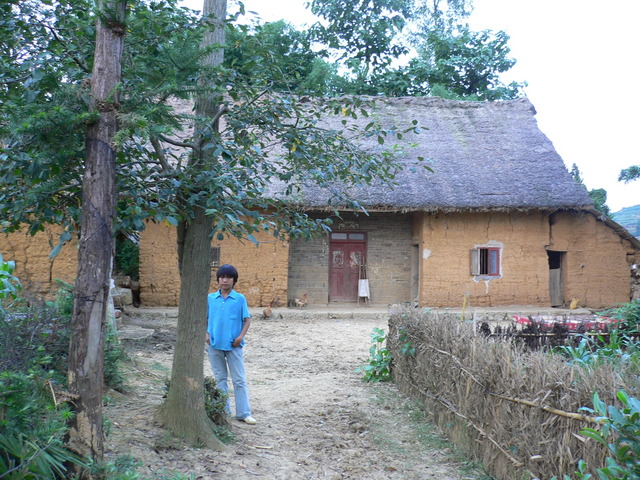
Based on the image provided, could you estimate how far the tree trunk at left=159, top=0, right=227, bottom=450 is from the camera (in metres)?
4.33

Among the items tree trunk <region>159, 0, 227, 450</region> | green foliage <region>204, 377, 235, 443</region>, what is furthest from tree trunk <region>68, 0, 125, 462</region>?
green foliage <region>204, 377, 235, 443</region>

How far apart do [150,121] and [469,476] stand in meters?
3.27

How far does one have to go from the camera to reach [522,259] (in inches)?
526

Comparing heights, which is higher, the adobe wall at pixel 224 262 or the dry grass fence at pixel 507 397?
the adobe wall at pixel 224 262

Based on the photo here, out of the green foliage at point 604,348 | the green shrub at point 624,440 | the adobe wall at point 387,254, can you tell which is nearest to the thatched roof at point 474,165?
the adobe wall at point 387,254

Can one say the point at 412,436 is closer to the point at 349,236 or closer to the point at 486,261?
the point at 486,261

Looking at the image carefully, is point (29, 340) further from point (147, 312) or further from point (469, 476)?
point (147, 312)

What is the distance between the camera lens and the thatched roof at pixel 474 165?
502 inches

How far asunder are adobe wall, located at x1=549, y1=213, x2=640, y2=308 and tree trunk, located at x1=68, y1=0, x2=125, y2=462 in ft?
40.5

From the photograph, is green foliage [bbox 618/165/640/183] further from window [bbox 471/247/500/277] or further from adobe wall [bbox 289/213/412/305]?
adobe wall [bbox 289/213/412/305]

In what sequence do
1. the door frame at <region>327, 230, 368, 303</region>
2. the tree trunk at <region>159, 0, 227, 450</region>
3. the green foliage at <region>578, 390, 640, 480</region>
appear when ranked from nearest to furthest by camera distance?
the green foliage at <region>578, 390, 640, 480</region>
the tree trunk at <region>159, 0, 227, 450</region>
the door frame at <region>327, 230, 368, 303</region>

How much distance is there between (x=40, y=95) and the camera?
10.4 ft

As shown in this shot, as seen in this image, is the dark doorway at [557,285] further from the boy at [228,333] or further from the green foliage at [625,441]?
the green foliage at [625,441]

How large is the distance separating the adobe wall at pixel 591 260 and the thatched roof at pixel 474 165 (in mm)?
755
